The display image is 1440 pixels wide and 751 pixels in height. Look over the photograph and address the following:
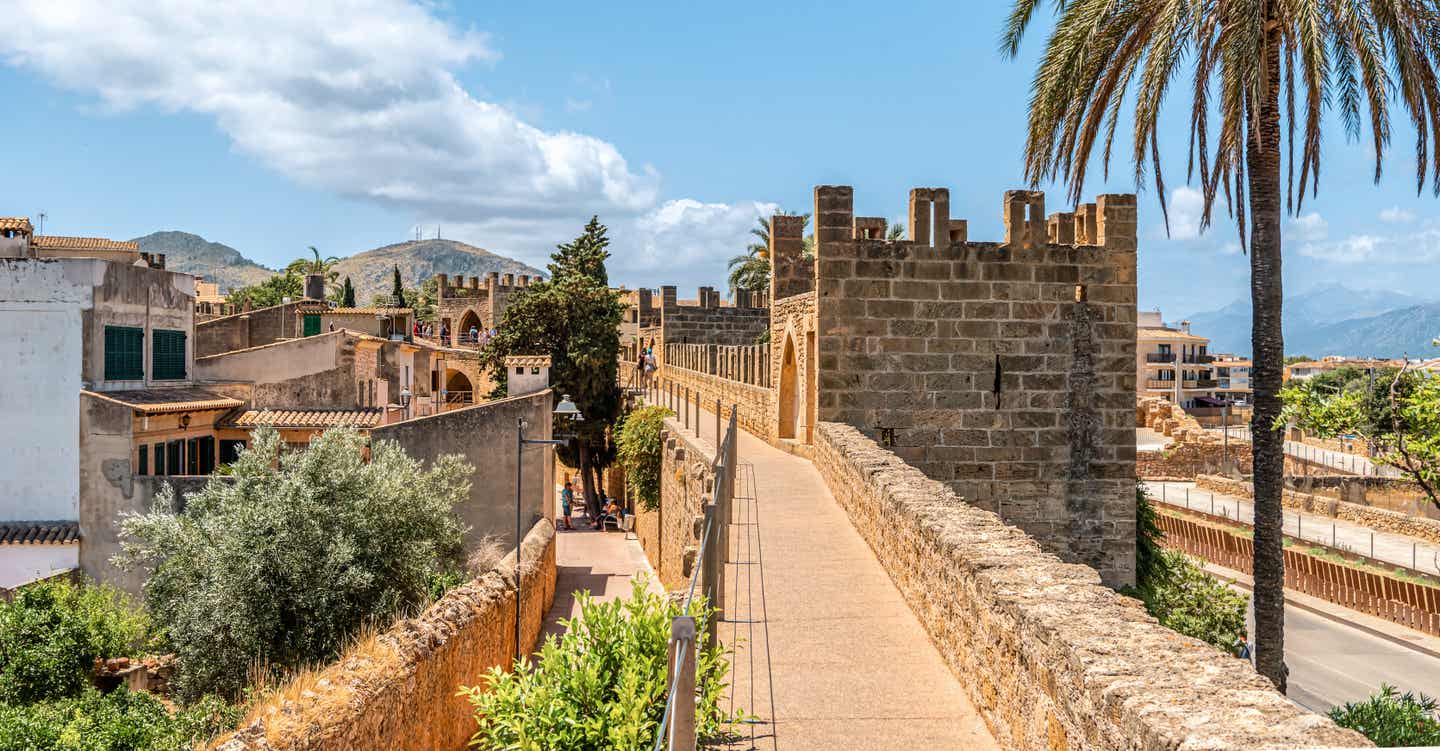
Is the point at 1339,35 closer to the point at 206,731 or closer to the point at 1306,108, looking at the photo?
the point at 1306,108

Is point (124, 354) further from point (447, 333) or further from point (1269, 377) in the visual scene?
point (447, 333)

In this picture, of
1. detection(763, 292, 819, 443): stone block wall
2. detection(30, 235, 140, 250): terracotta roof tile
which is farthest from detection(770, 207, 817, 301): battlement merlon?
detection(30, 235, 140, 250): terracotta roof tile

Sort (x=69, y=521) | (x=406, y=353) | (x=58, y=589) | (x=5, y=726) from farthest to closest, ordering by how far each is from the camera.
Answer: (x=406, y=353) → (x=69, y=521) → (x=58, y=589) → (x=5, y=726)

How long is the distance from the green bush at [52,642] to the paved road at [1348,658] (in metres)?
20.5

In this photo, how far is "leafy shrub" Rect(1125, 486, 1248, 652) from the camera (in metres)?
15.3

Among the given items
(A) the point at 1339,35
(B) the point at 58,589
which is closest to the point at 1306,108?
(A) the point at 1339,35

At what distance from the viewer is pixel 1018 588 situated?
17.8 feet

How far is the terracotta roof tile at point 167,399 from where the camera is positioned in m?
22.5

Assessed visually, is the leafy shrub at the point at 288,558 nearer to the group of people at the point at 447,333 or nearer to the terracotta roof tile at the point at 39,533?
the terracotta roof tile at the point at 39,533

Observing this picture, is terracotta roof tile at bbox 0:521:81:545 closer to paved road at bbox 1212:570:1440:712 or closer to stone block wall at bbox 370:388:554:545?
stone block wall at bbox 370:388:554:545

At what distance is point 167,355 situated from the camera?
26.6 metres

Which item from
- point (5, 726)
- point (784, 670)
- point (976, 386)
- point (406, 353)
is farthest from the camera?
point (406, 353)

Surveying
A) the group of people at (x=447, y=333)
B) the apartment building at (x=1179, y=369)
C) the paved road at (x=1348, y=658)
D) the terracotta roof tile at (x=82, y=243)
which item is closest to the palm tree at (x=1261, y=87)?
the paved road at (x=1348, y=658)

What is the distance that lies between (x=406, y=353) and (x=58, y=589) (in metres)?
13.6
